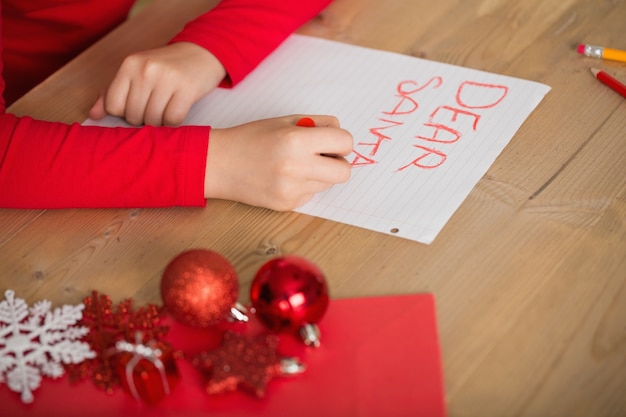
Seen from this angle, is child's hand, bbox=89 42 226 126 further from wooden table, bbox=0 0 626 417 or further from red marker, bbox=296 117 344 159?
red marker, bbox=296 117 344 159

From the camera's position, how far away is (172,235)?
72 centimetres

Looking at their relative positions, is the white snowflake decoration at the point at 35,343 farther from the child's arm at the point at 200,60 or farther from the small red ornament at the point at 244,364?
the child's arm at the point at 200,60

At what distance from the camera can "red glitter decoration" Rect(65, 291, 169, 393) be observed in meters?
0.59

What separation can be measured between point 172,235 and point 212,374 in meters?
0.19

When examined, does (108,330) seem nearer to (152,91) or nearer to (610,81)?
(152,91)

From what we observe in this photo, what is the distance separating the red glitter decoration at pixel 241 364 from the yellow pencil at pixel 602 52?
0.52 meters

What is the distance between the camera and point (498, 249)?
664 millimetres

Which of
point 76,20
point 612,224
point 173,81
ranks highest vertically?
point 612,224

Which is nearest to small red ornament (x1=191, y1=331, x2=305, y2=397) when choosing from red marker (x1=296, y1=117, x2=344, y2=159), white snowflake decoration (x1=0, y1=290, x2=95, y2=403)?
white snowflake decoration (x1=0, y1=290, x2=95, y2=403)

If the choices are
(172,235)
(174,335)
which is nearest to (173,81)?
(172,235)

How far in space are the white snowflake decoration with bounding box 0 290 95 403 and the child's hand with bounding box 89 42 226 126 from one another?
280 millimetres

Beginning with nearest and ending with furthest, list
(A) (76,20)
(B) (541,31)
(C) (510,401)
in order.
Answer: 1. (C) (510,401)
2. (B) (541,31)
3. (A) (76,20)

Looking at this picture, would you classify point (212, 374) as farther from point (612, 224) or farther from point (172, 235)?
point (612, 224)

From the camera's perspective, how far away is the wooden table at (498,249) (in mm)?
573
